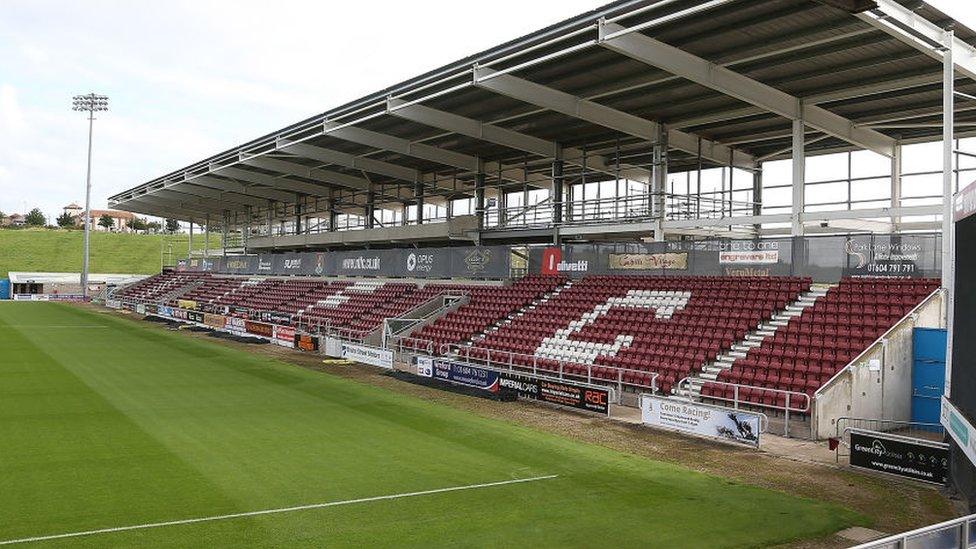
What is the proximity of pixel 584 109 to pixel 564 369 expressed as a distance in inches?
368

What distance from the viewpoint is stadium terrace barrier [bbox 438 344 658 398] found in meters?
20.1

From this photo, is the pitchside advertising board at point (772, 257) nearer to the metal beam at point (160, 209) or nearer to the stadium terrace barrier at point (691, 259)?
the stadium terrace barrier at point (691, 259)

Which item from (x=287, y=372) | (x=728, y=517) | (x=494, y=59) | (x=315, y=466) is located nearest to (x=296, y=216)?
(x=287, y=372)

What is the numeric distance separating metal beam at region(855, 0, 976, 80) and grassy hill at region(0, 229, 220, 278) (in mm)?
91847

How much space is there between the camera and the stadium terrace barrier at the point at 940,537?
6781 millimetres

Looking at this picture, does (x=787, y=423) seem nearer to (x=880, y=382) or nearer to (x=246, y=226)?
(x=880, y=382)

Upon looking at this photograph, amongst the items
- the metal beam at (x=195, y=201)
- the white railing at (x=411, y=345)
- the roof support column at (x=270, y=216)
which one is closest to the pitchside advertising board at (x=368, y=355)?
the white railing at (x=411, y=345)

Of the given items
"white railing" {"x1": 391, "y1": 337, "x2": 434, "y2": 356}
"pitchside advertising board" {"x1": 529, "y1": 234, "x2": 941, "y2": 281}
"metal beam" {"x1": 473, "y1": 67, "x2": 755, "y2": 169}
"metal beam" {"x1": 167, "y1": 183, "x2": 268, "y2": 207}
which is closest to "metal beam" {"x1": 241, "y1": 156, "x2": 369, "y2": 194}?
"metal beam" {"x1": 167, "y1": 183, "x2": 268, "y2": 207}

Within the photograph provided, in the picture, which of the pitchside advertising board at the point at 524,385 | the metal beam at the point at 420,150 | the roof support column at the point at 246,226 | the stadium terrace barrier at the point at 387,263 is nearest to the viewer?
the pitchside advertising board at the point at 524,385

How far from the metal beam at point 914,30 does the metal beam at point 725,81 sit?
4.78 m

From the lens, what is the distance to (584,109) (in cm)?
2547

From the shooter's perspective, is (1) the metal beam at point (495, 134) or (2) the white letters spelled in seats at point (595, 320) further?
(1) the metal beam at point (495, 134)

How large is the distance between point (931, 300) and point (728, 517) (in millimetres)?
10293

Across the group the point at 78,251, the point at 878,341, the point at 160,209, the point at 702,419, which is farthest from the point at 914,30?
the point at 78,251
